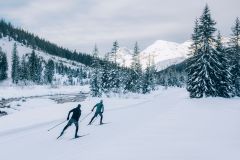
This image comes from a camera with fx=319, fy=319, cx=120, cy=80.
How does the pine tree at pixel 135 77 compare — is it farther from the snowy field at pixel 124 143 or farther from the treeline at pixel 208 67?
the snowy field at pixel 124 143

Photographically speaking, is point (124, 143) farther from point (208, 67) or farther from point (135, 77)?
point (135, 77)

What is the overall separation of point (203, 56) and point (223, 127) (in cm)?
2708

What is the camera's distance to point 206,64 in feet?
144

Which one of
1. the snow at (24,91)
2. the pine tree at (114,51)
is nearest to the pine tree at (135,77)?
the pine tree at (114,51)

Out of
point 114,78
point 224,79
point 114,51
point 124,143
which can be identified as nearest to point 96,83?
point 114,78

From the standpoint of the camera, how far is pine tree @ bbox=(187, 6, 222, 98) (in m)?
43.6

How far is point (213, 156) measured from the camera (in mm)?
11078

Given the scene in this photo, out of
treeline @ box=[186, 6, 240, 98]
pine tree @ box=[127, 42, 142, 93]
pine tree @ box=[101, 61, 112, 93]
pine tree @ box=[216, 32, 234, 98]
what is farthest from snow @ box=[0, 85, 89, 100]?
pine tree @ box=[216, 32, 234, 98]

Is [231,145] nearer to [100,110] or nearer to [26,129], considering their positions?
[100,110]

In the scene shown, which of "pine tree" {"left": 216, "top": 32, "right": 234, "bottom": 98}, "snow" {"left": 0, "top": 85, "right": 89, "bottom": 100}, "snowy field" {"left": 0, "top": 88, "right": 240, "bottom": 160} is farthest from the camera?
"snow" {"left": 0, "top": 85, "right": 89, "bottom": 100}

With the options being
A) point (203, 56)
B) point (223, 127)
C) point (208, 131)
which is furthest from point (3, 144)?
point (203, 56)

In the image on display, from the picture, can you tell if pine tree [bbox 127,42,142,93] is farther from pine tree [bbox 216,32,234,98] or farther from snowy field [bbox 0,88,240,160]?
snowy field [bbox 0,88,240,160]

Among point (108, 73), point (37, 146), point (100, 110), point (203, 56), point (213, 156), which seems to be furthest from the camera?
point (108, 73)

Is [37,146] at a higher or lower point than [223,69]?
lower
